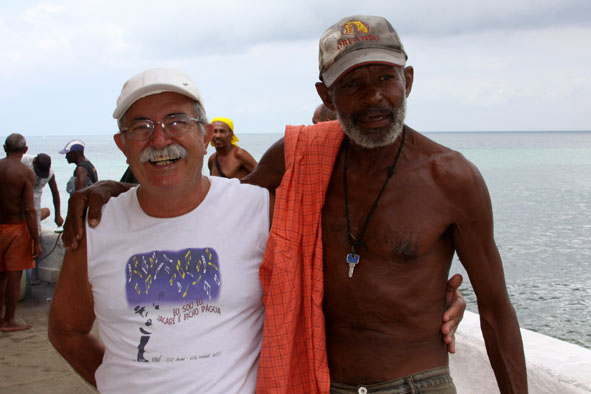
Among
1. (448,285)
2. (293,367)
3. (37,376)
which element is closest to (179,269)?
(293,367)

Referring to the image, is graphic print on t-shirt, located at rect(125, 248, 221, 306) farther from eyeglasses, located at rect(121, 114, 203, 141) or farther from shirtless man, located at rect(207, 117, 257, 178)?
shirtless man, located at rect(207, 117, 257, 178)

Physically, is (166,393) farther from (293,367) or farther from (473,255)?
(473,255)

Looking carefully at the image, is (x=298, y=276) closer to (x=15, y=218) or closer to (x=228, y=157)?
(x=15, y=218)

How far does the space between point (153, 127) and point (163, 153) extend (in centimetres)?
10

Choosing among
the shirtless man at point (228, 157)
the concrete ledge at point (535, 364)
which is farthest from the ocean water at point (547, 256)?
the concrete ledge at point (535, 364)

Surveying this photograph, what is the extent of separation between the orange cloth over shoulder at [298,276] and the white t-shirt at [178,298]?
0.06m

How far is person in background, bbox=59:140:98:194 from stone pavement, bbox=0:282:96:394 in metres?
1.57

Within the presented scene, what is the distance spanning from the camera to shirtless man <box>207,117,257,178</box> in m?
7.59

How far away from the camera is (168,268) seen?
186 centimetres

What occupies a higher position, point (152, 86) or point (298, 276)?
point (152, 86)

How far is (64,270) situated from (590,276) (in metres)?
13.7

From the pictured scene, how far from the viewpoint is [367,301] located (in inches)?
80.6

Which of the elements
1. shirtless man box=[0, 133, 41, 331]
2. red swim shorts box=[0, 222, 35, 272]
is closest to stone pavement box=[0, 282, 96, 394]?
shirtless man box=[0, 133, 41, 331]

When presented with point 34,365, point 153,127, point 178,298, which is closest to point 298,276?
point 178,298
